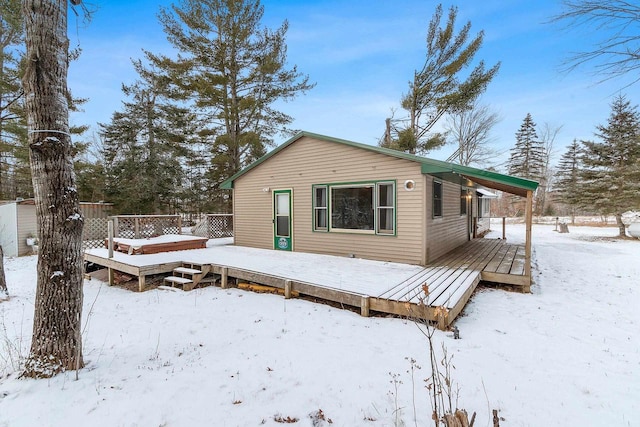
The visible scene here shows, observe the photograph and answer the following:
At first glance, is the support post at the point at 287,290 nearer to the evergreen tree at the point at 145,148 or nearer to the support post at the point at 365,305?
the support post at the point at 365,305

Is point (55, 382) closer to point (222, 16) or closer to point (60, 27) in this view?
point (60, 27)

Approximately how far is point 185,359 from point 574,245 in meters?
14.5

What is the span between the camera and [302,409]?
93.0 inches

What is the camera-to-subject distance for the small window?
7.07 metres

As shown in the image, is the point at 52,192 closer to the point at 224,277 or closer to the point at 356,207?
the point at 224,277

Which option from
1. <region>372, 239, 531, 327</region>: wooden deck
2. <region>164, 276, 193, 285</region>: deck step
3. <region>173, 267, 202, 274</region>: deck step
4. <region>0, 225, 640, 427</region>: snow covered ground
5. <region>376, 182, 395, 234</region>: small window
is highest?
<region>376, 182, 395, 234</region>: small window

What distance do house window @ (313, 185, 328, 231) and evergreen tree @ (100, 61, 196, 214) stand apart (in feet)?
33.3

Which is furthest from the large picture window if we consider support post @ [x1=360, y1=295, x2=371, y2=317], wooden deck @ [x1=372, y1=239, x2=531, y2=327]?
support post @ [x1=360, y1=295, x2=371, y2=317]

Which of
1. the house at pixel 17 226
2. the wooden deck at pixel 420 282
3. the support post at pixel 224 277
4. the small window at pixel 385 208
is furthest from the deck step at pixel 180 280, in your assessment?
the house at pixel 17 226

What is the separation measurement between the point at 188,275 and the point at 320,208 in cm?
371

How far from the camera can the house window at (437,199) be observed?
7.41 m

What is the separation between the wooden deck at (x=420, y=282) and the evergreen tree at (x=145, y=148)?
25.4ft

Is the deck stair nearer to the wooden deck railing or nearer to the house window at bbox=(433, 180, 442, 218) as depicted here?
the wooden deck railing

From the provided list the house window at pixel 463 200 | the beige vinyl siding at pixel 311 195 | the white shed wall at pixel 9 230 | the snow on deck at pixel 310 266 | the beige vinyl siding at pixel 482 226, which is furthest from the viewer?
the beige vinyl siding at pixel 482 226
